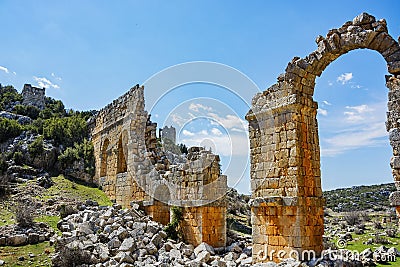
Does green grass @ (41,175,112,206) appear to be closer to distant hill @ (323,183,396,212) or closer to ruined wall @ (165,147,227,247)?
ruined wall @ (165,147,227,247)

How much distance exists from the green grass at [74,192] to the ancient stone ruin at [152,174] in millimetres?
511

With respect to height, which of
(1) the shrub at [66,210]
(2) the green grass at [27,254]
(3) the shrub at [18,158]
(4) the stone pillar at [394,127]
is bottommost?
(2) the green grass at [27,254]

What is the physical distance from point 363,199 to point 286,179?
28.4 metres

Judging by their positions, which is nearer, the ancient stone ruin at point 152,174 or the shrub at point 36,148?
the ancient stone ruin at point 152,174

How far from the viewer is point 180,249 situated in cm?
995

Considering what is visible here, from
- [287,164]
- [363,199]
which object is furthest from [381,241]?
[363,199]

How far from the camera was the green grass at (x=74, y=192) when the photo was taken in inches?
632

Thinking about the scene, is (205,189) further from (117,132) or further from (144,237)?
(117,132)

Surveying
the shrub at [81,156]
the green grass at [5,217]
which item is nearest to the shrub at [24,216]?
the green grass at [5,217]

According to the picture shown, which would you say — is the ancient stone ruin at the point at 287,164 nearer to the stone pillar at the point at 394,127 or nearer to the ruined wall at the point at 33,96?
the stone pillar at the point at 394,127

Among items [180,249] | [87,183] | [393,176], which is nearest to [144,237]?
[180,249]

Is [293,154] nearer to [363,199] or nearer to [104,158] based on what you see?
[104,158]

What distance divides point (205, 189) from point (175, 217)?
1521mm

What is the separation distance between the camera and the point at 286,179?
8.12 metres
